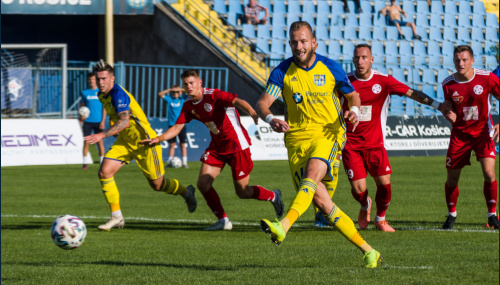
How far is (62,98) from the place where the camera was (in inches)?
923

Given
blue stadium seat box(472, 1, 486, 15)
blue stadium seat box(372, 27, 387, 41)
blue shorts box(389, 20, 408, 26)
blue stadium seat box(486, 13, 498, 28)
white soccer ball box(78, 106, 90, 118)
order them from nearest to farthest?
white soccer ball box(78, 106, 90, 118) → blue stadium seat box(372, 27, 387, 41) → blue shorts box(389, 20, 408, 26) → blue stadium seat box(486, 13, 498, 28) → blue stadium seat box(472, 1, 486, 15)

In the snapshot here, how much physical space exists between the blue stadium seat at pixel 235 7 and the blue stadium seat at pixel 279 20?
122cm

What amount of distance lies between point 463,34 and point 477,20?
113cm

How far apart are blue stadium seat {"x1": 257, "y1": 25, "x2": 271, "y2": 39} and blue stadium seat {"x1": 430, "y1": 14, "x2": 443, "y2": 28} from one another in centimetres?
678

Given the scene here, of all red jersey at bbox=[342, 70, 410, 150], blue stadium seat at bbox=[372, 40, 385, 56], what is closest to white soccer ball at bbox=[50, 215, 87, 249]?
red jersey at bbox=[342, 70, 410, 150]

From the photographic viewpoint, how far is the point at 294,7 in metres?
30.5

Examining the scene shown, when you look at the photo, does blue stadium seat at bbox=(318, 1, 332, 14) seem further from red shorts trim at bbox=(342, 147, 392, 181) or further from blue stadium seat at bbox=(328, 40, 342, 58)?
red shorts trim at bbox=(342, 147, 392, 181)

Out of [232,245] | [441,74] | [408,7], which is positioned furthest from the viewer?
[408,7]

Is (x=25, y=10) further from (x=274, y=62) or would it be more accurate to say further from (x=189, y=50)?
(x=274, y=62)

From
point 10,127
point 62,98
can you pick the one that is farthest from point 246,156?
point 62,98

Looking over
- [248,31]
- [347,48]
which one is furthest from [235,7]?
[347,48]

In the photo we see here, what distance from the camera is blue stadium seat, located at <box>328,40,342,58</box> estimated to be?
29703 millimetres

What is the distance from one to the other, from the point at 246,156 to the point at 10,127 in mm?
11966

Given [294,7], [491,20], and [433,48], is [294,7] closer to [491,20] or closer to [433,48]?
[433,48]
